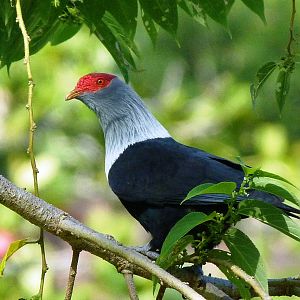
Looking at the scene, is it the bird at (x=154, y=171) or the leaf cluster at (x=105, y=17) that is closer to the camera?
the leaf cluster at (x=105, y=17)

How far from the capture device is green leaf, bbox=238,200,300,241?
4.44ft

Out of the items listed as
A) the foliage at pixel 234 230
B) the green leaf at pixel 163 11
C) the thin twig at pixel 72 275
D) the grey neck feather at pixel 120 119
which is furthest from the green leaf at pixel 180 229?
the grey neck feather at pixel 120 119

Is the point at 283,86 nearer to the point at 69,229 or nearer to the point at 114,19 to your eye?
the point at 114,19

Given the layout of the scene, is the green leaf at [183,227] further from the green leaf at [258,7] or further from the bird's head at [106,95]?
the bird's head at [106,95]

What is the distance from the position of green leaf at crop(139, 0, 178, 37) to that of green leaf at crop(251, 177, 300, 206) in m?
0.50

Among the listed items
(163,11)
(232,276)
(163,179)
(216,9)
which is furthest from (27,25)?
(232,276)

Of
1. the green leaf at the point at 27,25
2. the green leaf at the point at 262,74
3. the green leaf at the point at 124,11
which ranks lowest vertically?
the green leaf at the point at 262,74

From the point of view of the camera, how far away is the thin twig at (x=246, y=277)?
48.5 inches

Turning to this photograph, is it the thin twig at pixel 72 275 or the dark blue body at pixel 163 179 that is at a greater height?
the dark blue body at pixel 163 179

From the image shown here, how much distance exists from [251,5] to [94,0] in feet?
1.02

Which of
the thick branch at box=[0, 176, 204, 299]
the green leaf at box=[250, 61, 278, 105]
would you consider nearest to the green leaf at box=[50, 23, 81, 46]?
the green leaf at box=[250, 61, 278, 105]

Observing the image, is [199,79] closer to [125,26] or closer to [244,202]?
[125,26]

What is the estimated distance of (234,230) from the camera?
1405 mm

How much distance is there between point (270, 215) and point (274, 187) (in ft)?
0.24
